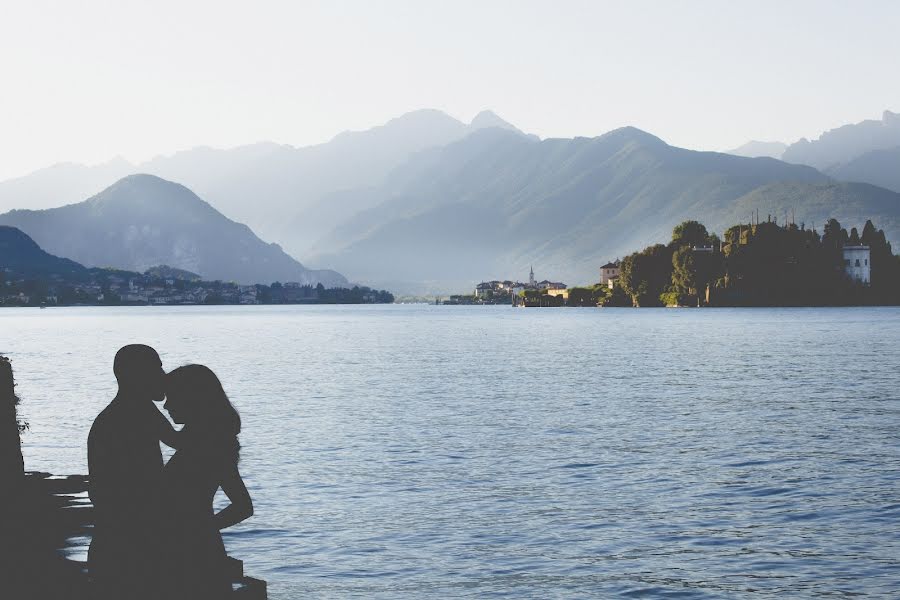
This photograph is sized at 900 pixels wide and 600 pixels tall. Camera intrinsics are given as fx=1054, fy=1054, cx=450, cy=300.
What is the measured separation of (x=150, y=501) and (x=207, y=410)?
3.73 ft

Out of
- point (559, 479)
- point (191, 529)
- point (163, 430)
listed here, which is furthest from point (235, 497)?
point (559, 479)

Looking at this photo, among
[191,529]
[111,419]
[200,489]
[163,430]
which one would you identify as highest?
[111,419]

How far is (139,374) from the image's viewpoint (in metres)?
9.46

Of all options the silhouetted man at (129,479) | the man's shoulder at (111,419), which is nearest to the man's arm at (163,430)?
the silhouetted man at (129,479)

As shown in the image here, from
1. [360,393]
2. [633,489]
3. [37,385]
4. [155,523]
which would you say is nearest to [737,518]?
[633,489]

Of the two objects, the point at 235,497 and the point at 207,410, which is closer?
the point at 207,410

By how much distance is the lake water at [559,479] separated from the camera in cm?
2123

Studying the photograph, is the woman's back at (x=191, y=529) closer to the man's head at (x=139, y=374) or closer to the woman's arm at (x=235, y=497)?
the woman's arm at (x=235, y=497)

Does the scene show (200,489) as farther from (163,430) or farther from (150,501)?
(163,430)

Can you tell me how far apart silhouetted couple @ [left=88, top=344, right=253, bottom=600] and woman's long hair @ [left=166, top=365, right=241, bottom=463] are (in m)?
0.09

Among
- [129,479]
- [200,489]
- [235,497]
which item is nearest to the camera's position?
[235,497]

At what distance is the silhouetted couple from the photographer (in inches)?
370

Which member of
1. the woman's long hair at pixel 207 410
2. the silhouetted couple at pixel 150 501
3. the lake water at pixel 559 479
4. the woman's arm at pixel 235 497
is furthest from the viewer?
the lake water at pixel 559 479

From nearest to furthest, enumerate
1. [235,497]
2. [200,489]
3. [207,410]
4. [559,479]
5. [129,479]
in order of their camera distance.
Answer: [207,410]
[235,497]
[200,489]
[129,479]
[559,479]
